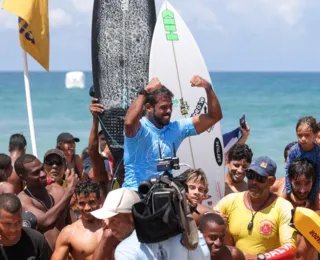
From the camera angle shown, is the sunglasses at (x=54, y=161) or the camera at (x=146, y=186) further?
the sunglasses at (x=54, y=161)

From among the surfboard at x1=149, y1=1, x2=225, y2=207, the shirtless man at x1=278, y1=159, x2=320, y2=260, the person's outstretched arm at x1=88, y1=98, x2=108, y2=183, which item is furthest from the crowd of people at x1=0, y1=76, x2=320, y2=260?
the surfboard at x1=149, y1=1, x2=225, y2=207

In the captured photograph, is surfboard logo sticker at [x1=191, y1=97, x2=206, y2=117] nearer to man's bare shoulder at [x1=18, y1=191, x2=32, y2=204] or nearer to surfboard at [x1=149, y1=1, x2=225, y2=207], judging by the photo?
surfboard at [x1=149, y1=1, x2=225, y2=207]

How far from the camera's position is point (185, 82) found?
9.47m

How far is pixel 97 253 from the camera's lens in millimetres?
6102

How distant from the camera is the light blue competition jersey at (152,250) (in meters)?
4.85

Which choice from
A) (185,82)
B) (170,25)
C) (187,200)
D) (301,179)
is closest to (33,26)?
(170,25)

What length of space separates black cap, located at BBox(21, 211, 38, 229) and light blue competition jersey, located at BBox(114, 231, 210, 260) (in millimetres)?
2223

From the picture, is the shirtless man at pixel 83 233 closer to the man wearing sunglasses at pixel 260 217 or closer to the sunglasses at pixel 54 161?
the man wearing sunglasses at pixel 260 217

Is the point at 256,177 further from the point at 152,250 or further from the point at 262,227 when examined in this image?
the point at 152,250

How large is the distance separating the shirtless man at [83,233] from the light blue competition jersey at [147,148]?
296 millimetres

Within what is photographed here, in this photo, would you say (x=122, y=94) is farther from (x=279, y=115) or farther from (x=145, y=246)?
(x=279, y=115)

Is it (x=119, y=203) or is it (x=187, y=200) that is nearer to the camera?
(x=119, y=203)

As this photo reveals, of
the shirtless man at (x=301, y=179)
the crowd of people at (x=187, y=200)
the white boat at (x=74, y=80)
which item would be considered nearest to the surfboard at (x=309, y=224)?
the crowd of people at (x=187, y=200)

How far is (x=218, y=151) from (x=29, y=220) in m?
2.85
